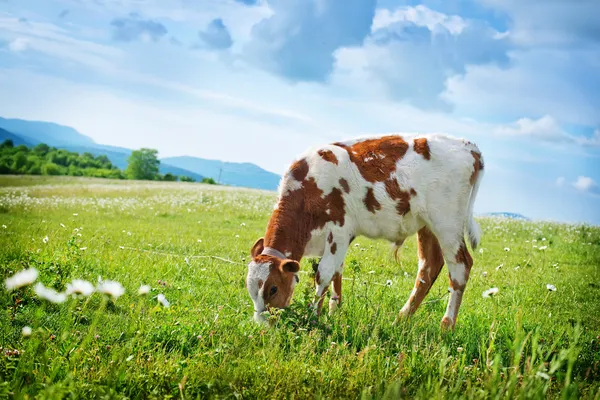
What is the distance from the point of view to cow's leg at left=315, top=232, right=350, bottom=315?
6555 millimetres

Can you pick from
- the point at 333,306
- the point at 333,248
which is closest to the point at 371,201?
the point at 333,248

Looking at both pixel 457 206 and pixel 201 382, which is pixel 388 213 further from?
pixel 201 382

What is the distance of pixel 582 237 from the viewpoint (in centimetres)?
1778

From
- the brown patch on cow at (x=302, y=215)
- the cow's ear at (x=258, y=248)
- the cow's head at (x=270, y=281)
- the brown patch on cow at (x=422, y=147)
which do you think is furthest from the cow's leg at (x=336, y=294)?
the brown patch on cow at (x=422, y=147)

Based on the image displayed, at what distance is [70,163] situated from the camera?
273 feet

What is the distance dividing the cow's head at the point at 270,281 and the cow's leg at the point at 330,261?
1.55 feet

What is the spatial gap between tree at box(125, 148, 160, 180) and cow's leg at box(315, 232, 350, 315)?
115 m

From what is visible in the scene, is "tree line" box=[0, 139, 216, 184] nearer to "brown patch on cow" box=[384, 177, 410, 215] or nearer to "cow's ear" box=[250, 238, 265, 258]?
"cow's ear" box=[250, 238, 265, 258]

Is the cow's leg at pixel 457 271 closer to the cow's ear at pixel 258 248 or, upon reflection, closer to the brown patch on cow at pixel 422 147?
the brown patch on cow at pixel 422 147

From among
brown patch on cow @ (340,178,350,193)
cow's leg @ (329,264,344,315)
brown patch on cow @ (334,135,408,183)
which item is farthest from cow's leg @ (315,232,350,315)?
brown patch on cow @ (334,135,408,183)

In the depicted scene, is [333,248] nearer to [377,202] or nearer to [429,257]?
[377,202]

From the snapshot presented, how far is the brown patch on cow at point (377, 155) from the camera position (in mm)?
6961

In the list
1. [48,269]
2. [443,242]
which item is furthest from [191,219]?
[443,242]

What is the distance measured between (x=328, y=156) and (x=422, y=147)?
140cm
